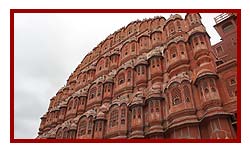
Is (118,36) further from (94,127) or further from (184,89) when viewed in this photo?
(184,89)

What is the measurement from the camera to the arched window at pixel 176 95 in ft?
52.1

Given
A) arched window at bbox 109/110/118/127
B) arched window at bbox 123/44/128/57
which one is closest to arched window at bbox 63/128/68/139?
arched window at bbox 109/110/118/127

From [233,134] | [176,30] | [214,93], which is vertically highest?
[176,30]

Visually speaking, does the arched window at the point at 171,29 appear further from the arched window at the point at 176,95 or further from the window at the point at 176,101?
the window at the point at 176,101

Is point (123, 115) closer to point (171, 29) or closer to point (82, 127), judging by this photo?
point (82, 127)

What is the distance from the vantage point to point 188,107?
1501 cm

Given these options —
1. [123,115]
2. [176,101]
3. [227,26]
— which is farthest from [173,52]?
[123,115]

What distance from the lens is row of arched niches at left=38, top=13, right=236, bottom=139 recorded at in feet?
47.8

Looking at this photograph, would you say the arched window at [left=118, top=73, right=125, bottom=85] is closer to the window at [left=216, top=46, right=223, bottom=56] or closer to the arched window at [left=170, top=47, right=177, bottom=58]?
the arched window at [left=170, top=47, right=177, bottom=58]

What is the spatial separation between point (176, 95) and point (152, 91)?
216cm

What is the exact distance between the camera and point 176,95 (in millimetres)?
16203

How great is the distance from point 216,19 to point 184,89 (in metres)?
10.9

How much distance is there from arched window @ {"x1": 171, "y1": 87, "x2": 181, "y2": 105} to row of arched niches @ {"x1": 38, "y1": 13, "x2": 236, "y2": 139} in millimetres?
64

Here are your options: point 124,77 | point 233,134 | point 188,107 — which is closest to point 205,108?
point 188,107
